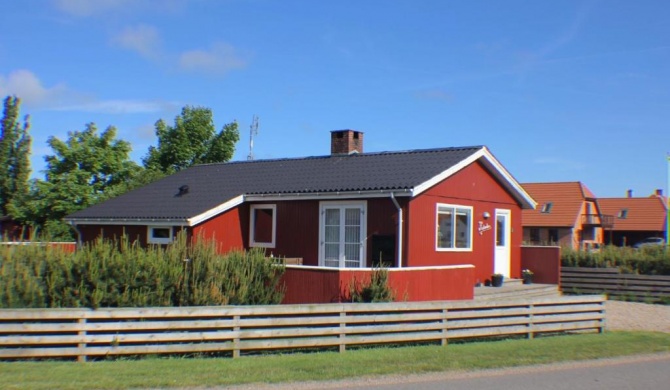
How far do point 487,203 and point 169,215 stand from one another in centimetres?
983

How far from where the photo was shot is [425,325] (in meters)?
13.2

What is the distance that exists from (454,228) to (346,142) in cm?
649

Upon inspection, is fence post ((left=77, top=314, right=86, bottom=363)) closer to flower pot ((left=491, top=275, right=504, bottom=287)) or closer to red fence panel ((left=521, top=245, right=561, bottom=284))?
flower pot ((left=491, top=275, right=504, bottom=287))

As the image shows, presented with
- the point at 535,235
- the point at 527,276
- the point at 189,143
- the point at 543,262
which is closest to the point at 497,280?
the point at 527,276

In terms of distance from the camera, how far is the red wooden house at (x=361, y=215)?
59.6ft

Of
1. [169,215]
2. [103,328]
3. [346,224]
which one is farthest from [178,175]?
[103,328]

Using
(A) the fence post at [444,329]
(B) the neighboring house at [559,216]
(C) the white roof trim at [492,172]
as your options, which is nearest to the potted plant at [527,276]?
(C) the white roof trim at [492,172]

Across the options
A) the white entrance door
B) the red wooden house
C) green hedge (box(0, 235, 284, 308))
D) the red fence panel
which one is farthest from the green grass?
the red fence panel

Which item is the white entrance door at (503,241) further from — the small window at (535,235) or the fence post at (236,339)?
the small window at (535,235)

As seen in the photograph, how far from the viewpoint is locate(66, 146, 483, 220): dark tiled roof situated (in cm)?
1956

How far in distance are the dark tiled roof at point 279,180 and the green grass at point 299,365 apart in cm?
611

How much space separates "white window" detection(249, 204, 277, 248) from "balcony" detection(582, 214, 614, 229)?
143ft

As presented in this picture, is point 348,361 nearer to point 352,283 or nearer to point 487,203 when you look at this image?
point 352,283

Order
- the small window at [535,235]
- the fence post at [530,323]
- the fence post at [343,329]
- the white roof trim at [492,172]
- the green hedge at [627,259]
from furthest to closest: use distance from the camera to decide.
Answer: the small window at [535,235], the green hedge at [627,259], the white roof trim at [492,172], the fence post at [530,323], the fence post at [343,329]
